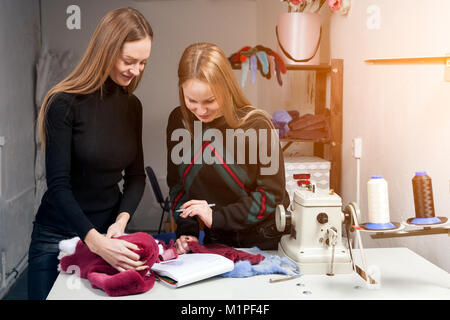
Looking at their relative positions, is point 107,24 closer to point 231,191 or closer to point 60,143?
point 60,143

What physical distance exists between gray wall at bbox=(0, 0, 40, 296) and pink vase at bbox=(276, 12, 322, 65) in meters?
1.48

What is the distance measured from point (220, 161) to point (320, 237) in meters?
0.51

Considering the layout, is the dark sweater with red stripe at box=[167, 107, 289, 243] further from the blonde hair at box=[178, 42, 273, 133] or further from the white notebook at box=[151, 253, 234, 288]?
the white notebook at box=[151, 253, 234, 288]

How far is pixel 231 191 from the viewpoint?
5.68ft

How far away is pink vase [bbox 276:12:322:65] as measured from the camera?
2.66 m

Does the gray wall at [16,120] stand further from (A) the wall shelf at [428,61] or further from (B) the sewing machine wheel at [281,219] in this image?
(A) the wall shelf at [428,61]

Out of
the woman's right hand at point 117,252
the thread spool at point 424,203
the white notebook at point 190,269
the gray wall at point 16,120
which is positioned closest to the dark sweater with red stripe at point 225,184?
the white notebook at point 190,269

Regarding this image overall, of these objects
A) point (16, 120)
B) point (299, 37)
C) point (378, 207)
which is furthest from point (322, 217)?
point (16, 120)

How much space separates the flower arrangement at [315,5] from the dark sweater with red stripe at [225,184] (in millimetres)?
1106

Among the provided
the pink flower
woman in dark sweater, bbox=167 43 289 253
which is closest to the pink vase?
the pink flower

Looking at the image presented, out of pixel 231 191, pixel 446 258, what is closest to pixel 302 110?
pixel 231 191

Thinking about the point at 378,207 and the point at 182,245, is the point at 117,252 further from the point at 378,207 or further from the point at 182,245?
the point at 378,207

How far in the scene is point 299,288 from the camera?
1298 millimetres

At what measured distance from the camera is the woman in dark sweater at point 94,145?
4.73 feet
